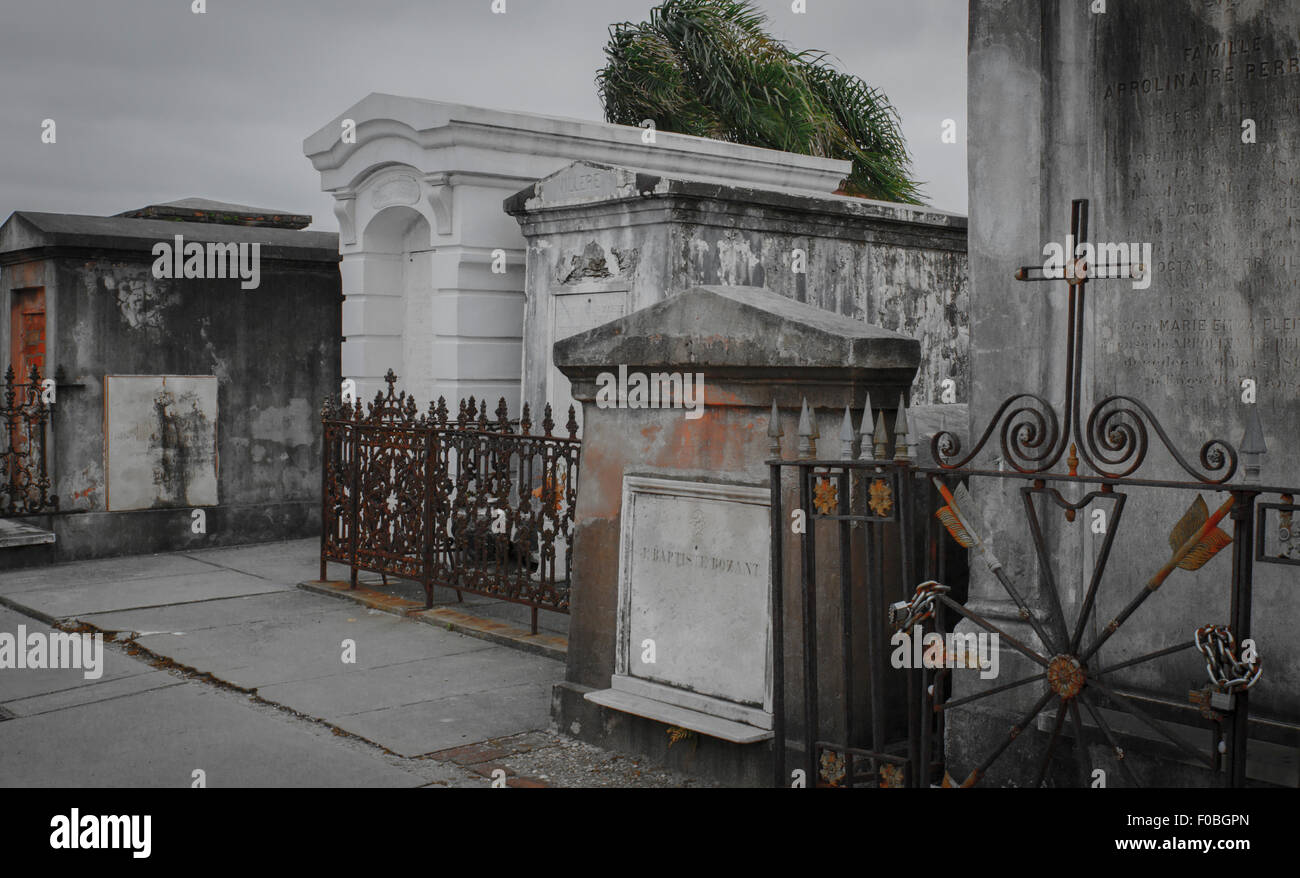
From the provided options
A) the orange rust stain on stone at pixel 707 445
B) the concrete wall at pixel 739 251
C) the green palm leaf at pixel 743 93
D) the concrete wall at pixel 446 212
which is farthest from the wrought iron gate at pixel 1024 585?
the green palm leaf at pixel 743 93

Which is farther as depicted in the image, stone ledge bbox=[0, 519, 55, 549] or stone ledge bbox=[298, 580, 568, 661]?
stone ledge bbox=[0, 519, 55, 549]

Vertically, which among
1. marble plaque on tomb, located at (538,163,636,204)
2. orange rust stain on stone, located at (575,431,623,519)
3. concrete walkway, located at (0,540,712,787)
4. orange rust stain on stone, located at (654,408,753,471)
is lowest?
A: concrete walkway, located at (0,540,712,787)

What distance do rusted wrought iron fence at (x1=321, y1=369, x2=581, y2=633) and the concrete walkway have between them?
0.42 m

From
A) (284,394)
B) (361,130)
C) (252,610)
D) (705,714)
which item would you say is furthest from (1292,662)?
(284,394)

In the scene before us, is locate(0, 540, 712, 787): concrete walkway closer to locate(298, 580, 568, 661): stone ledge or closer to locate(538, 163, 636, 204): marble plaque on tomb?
locate(298, 580, 568, 661): stone ledge

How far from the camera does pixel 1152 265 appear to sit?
4.48 meters

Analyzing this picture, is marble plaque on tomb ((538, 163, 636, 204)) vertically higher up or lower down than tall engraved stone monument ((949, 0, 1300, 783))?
higher up

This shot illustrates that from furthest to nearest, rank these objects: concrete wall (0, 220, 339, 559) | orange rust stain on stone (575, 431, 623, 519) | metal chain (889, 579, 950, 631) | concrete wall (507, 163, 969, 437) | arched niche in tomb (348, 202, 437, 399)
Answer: arched niche in tomb (348, 202, 437, 399) < concrete wall (0, 220, 339, 559) < concrete wall (507, 163, 969, 437) < orange rust stain on stone (575, 431, 623, 519) < metal chain (889, 579, 950, 631)

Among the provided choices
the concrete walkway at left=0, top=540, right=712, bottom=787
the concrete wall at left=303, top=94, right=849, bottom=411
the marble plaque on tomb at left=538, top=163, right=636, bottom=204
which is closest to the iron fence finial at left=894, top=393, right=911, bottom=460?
the concrete walkway at left=0, top=540, right=712, bottom=787

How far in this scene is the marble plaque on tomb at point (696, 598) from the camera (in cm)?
485

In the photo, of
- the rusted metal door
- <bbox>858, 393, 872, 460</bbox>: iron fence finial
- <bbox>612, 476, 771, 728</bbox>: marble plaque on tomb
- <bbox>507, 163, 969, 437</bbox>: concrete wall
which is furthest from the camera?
the rusted metal door

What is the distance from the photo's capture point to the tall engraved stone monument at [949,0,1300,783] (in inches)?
166

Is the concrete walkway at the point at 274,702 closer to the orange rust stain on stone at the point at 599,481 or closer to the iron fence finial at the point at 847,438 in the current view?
the orange rust stain on stone at the point at 599,481

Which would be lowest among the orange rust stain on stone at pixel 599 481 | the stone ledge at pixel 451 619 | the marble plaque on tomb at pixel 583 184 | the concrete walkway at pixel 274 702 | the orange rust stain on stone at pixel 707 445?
the concrete walkway at pixel 274 702
